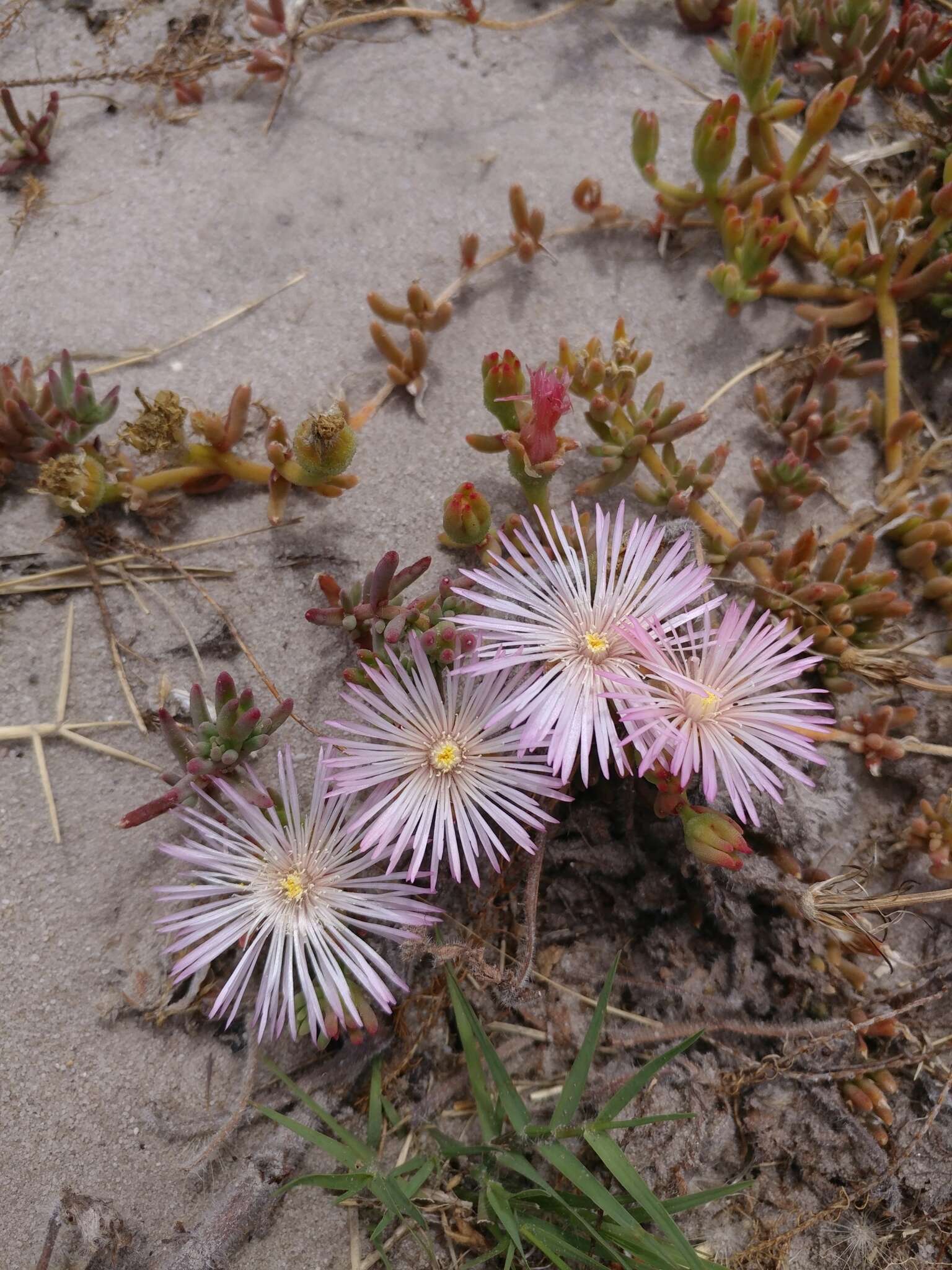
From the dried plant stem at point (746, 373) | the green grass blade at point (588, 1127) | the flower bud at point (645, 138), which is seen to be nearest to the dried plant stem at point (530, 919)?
the green grass blade at point (588, 1127)

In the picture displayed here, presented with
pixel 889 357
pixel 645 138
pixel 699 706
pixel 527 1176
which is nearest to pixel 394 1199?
pixel 527 1176

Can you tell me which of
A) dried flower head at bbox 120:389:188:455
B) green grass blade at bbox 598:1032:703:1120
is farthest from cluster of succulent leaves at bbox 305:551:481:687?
green grass blade at bbox 598:1032:703:1120

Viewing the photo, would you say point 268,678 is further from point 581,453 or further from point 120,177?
point 120,177

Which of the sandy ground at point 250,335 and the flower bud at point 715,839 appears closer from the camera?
the flower bud at point 715,839

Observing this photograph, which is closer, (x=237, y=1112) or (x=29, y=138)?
(x=237, y=1112)

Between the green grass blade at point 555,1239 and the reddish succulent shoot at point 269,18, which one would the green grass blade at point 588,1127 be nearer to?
the green grass blade at point 555,1239

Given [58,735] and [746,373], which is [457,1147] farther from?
[746,373]
